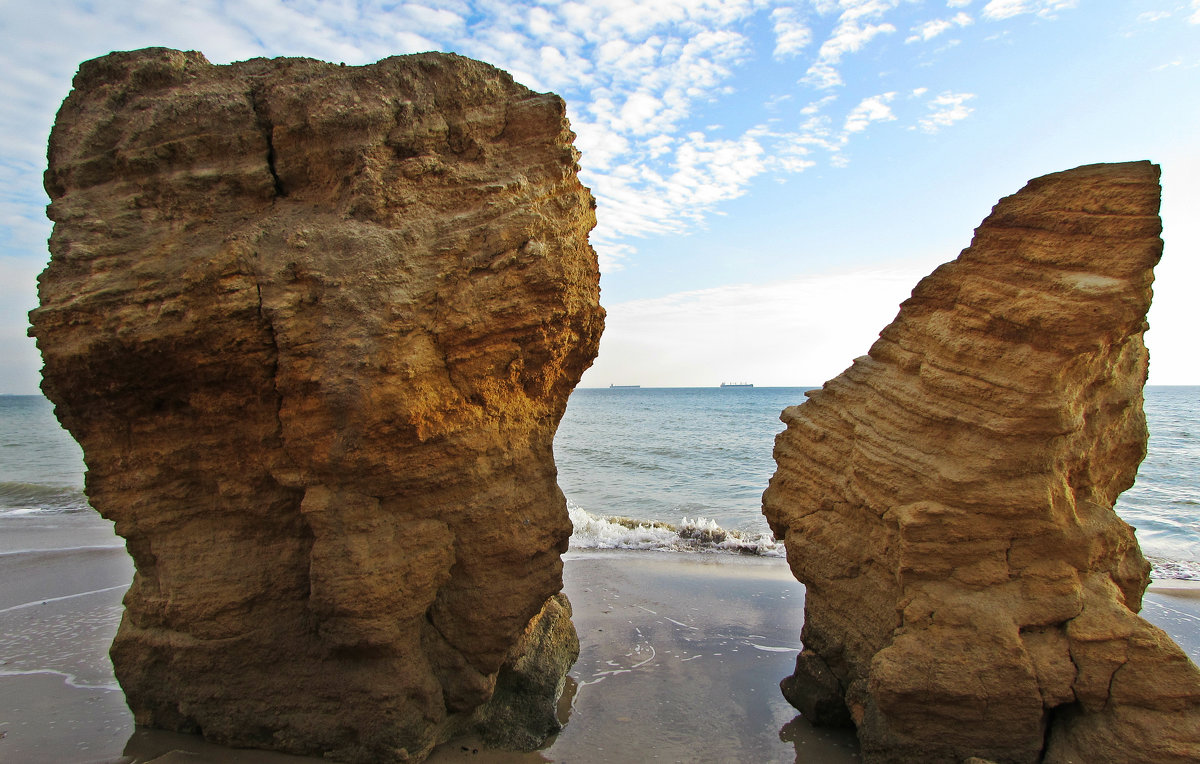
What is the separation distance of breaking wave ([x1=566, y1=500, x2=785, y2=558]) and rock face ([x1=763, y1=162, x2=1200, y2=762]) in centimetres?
527

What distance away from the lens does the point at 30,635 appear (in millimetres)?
6070

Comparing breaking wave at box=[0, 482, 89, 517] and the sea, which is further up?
the sea

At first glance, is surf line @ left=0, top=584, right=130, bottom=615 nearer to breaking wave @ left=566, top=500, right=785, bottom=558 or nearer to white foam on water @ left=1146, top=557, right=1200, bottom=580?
breaking wave @ left=566, top=500, right=785, bottom=558

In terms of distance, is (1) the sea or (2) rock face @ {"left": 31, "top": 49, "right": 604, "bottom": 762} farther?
(1) the sea

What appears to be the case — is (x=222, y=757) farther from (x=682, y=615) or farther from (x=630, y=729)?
(x=682, y=615)

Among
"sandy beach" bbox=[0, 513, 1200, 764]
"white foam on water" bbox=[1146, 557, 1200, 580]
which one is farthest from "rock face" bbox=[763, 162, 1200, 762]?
"white foam on water" bbox=[1146, 557, 1200, 580]

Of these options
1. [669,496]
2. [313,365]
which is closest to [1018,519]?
[313,365]

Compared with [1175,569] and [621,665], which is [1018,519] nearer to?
[621,665]

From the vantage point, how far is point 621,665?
5375 millimetres

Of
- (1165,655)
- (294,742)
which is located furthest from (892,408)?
(294,742)

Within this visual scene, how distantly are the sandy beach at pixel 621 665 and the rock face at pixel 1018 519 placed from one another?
0.93m

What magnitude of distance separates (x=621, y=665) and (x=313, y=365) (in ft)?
11.2

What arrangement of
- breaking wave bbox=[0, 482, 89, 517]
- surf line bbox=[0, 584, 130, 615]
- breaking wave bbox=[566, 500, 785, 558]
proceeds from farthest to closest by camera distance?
breaking wave bbox=[0, 482, 89, 517] < breaking wave bbox=[566, 500, 785, 558] < surf line bbox=[0, 584, 130, 615]

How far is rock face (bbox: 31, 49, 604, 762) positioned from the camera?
3.56 meters
